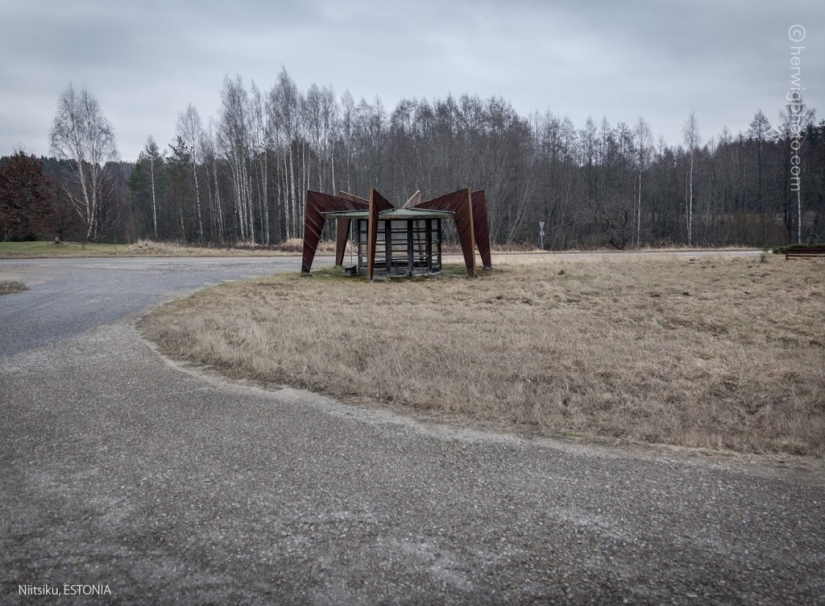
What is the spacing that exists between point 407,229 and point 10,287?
11923 millimetres

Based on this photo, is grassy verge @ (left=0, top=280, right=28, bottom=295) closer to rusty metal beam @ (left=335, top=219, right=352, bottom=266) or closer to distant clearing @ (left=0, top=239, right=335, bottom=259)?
rusty metal beam @ (left=335, top=219, right=352, bottom=266)

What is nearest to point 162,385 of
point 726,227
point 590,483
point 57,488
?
point 57,488

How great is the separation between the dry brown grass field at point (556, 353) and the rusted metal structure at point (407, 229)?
436 centimetres

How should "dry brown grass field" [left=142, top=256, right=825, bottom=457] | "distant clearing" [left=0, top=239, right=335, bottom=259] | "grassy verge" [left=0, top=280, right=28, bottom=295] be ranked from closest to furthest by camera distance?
"dry brown grass field" [left=142, top=256, right=825, bottom=457] → "grassy verge" [left=0, top=280, right=28, bottom=295] → "distant clearing" [left=0, top=239, right=335, bottom=259]

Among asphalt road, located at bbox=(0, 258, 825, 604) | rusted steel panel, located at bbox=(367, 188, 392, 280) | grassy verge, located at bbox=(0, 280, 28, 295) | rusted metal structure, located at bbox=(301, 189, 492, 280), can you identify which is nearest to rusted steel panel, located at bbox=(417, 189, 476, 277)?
rusted metal structure, located at bbox=(301, 189, 492, 280)

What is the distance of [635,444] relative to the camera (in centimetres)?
428

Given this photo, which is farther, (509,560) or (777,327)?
(777,327)

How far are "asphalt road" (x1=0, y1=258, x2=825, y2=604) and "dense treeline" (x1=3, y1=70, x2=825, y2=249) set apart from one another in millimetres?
36801

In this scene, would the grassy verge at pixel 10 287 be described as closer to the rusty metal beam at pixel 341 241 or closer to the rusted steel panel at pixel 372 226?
the rusted steel panel at pixel 372 226

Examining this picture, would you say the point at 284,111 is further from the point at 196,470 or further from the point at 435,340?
the point at 196,470

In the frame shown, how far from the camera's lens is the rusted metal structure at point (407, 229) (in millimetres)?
17797

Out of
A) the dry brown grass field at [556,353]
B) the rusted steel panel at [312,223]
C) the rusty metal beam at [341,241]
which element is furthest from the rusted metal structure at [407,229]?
the dry brown grass field at [556,353]

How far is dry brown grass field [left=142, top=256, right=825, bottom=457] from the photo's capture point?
4.88m

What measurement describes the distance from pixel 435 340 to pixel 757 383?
406 cm
